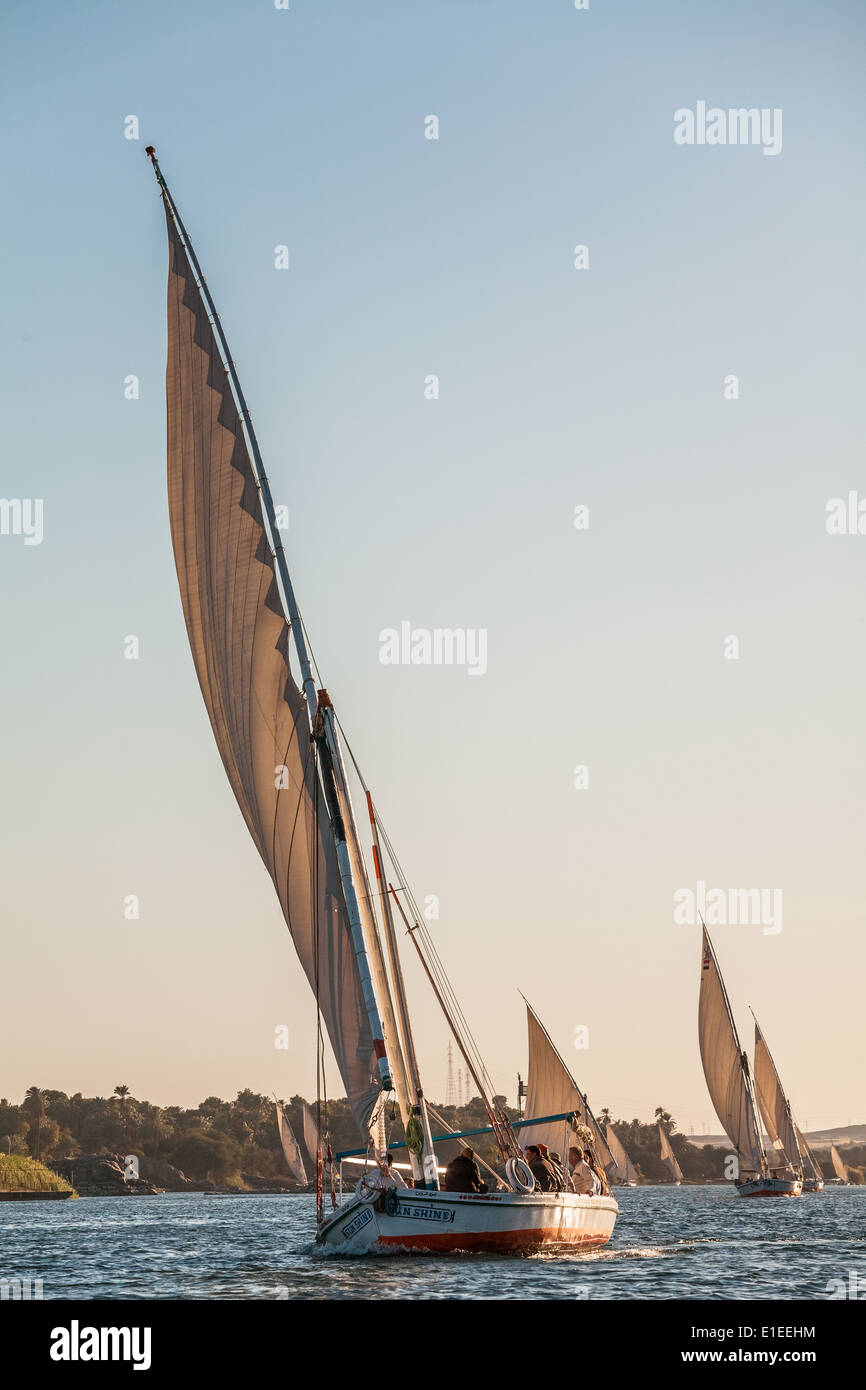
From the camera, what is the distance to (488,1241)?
29.8m

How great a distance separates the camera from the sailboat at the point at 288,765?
31017 millimetres

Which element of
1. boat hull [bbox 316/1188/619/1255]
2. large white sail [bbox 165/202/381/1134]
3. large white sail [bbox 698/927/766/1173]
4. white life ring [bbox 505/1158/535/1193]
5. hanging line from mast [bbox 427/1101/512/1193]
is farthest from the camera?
large white sail [bbox 698/927/766/1173]

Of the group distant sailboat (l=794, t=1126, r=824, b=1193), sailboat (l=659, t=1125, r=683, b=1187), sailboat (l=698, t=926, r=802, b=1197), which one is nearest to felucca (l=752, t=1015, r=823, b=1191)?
sailboat (l=698, t=926, r=802, b=1197)

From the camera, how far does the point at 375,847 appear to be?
3341cm

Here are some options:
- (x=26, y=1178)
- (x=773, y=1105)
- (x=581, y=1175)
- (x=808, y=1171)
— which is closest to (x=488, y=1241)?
(x=581, y=1175)

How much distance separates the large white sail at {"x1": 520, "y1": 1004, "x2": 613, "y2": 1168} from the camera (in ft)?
172

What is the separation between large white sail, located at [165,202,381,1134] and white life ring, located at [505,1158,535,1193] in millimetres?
3185

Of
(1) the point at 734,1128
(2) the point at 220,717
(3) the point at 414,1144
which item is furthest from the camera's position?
(1) the point at 734,1128

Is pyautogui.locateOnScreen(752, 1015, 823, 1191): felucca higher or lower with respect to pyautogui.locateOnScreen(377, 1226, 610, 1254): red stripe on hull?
lower

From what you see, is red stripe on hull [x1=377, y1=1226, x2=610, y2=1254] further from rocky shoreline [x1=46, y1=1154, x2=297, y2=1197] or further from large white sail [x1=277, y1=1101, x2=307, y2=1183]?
rocky shoreline [x1=46, y1=1154, x2=297, y2=1197]

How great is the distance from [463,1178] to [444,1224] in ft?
3.72
